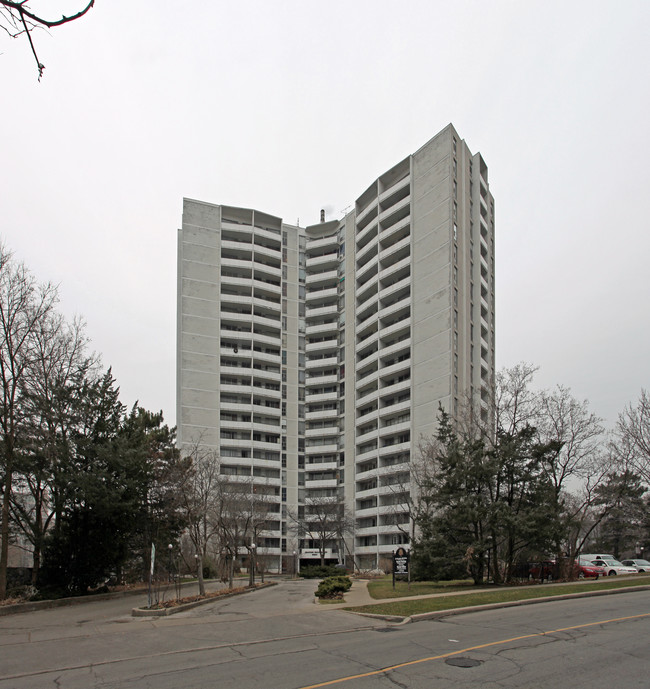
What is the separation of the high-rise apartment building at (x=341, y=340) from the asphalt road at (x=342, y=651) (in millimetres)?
46393

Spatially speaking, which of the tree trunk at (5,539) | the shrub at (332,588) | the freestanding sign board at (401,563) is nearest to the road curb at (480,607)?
the shrub at (332,588)

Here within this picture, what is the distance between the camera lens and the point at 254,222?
9450cm

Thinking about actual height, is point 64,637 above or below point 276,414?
below

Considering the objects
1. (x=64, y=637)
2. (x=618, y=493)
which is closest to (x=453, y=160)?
(x=618, y=493)

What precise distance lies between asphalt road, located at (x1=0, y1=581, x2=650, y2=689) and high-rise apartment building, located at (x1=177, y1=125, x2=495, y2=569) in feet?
152

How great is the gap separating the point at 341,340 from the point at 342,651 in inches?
3146

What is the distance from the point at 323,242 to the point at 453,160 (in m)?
28.5

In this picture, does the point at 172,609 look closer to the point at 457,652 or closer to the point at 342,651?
the point at 342,651

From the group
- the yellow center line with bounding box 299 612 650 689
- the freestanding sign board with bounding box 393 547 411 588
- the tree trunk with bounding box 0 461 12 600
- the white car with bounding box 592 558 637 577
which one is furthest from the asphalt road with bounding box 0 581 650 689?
the white car with bounding box 592 558 637 577

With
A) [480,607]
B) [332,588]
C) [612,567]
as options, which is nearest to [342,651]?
[480,607]

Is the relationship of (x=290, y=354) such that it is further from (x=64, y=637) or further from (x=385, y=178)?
(x=64, y=637)

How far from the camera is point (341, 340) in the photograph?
92.1 meters

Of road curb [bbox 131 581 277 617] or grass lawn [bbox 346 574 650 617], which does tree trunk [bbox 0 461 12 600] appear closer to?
road curb [bbox 131 581 277 617]

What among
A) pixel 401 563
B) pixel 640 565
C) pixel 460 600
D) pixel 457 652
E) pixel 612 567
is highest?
pixel 457 652
